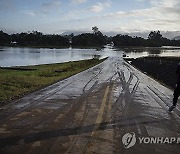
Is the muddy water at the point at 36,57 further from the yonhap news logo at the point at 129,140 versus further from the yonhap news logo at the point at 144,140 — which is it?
the yonhap news logo at the point at 144,140

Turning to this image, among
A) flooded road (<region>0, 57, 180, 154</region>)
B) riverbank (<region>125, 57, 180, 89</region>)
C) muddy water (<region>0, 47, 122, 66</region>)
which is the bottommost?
muddy water (<region>0, 47, 122, 66</region>)

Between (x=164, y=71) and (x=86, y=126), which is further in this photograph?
(x=164, y=71)

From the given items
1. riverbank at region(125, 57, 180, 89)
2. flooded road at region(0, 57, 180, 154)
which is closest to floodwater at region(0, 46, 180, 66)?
riverbank at region(125, 57, 180, 89)

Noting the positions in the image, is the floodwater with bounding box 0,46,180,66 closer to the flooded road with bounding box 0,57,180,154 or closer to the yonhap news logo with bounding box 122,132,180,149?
the flooded road with bounding box 0,57,180,154

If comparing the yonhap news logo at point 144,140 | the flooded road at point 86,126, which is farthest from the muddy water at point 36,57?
the yonhap news logo at point 144,140

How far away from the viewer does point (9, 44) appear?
595 ft

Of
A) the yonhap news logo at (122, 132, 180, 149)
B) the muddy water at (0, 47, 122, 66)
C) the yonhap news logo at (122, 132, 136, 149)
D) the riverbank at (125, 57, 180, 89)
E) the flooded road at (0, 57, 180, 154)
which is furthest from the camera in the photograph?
the muddy water at (0, 47, 122, 66)

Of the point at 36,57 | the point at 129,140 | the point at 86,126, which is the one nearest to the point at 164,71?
the point at 86,126

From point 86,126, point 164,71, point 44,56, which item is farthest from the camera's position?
point 44,56

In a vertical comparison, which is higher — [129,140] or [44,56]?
[129,140]

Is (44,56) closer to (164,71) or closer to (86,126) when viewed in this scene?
(164,71)

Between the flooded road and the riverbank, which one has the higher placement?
the flooded road

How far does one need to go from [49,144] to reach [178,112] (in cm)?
569

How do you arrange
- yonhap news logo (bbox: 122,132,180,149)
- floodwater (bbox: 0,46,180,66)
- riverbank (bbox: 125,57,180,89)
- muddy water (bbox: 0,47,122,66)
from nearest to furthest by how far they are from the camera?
yonhap news logo (bbox: 122,132,180,149)
riverbank (bbox: 125,57,180,89)
muddy water (bbox: 0,47,122,66)
floodwater (bbox: 0,46,180,66)
